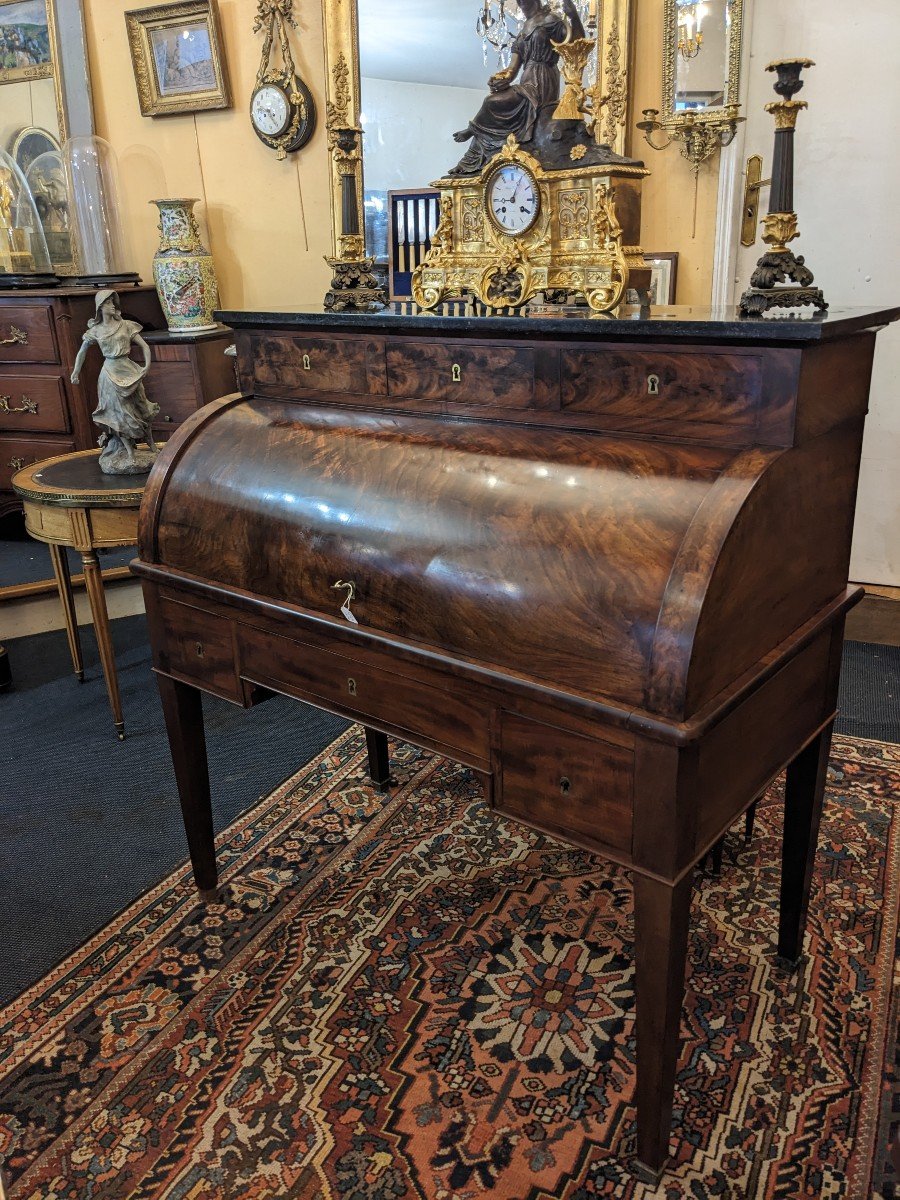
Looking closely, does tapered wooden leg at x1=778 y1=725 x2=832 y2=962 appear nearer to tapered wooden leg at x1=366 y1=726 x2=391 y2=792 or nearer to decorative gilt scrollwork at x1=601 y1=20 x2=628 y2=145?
tapered wooden leg at x1=366 y1=726 x2=391 y2=792

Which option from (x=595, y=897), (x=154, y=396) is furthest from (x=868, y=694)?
(x=154, y=396)

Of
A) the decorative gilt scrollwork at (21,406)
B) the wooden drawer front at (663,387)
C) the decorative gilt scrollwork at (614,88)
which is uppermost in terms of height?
the decorative gilt scrollwork at (614,88)

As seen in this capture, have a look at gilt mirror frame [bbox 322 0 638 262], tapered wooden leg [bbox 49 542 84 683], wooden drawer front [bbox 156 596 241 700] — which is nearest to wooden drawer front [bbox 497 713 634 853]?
wooden drawer front [bbox 156 596 241 700]

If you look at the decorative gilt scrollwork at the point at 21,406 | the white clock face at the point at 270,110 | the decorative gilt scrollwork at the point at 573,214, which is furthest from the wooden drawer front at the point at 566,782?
the decorative gilt scrollwork at the point at 21,406

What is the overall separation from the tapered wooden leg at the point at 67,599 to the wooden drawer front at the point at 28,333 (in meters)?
1.42

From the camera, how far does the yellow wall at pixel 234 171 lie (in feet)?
13.9

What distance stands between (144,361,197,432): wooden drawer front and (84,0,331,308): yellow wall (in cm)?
51

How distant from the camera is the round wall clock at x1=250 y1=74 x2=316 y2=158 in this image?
4109mm

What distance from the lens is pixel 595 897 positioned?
92.2 inches

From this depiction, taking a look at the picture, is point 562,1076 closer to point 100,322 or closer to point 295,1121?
point 295,1121

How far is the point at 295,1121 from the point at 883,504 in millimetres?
3213

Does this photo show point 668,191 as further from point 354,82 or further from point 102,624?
point 102,624

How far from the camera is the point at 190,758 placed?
2258 mm

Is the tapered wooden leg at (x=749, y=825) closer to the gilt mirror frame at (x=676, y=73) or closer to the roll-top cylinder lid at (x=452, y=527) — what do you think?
the roll-top cylinder lid at (x=452, y=527)
